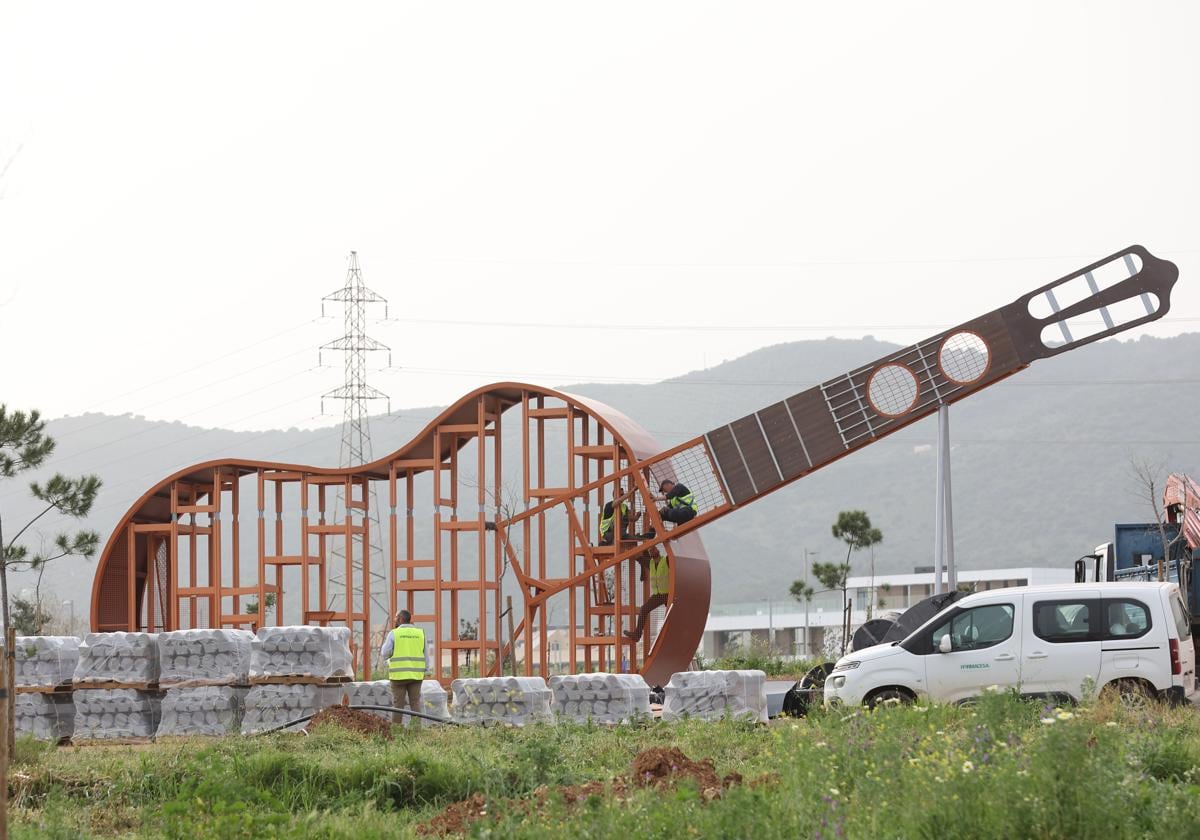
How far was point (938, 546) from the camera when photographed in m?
24.0

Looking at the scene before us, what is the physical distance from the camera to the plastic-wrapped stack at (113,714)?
2086 cm

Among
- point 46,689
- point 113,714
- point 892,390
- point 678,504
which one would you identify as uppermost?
point 892,390

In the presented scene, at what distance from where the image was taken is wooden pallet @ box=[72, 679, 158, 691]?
20875 millimetres

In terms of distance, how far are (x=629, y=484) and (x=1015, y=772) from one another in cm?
1774

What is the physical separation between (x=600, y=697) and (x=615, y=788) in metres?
7.89

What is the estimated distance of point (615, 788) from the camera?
12.8 m

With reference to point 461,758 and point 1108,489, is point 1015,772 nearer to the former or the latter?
point 461,758

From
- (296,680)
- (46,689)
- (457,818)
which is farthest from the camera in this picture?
(46,689)

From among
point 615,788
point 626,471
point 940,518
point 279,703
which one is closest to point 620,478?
point 626,471

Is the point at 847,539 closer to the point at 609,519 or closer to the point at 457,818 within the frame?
the point at 609,519

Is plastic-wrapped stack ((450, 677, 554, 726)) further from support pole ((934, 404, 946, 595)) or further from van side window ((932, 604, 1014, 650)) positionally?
support pole ((934, 404, 946, 595))

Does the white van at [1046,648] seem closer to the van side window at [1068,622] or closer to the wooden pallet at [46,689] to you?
the van side window at [1068,622]

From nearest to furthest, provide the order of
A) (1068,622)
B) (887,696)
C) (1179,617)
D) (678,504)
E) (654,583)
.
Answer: (1068,622)
(1179,617)
(887,696)
(678,504)
(654,583)

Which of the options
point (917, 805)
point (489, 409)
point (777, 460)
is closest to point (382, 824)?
point (917, 805)
